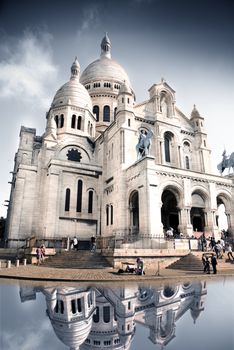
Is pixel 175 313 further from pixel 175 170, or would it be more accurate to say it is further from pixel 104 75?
pixel 104 75

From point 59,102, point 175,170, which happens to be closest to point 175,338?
point 175,170

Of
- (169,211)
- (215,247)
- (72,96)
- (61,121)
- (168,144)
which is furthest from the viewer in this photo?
(72,96)

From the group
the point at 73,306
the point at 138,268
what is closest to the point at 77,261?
the point at 138,268

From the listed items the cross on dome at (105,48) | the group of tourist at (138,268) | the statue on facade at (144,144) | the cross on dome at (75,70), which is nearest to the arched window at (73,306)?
the group of tourist at (138,268)

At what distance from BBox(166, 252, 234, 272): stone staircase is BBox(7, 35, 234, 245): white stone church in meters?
3.79

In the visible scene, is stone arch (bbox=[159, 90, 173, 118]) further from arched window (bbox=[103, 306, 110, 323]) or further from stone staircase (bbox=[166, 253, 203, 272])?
arched window (bbox=[103, 306, 110, 323])

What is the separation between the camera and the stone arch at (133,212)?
25150 millimetres

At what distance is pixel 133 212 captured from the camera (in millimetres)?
26891

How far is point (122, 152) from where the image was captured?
27.4m

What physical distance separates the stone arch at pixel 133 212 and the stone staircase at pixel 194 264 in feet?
23.6

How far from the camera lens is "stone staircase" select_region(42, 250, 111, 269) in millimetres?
17844

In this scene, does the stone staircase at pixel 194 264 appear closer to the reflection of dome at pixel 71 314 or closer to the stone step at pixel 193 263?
the stone step at pixel 193 263

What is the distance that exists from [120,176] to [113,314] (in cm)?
2113

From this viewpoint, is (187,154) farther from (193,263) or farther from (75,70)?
(75,70)
